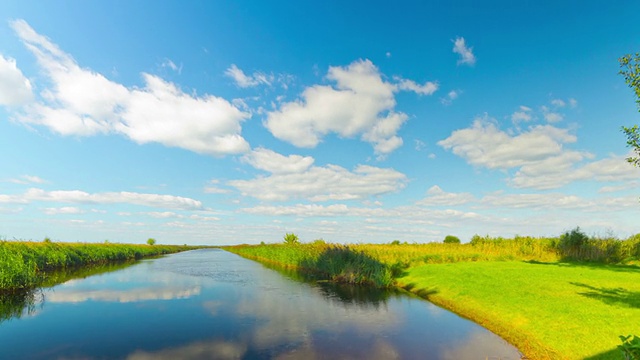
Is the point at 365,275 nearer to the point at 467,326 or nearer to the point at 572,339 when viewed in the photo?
the point at 467,326

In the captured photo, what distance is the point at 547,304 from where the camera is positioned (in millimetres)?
15727

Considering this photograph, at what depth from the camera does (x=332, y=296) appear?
2338cm

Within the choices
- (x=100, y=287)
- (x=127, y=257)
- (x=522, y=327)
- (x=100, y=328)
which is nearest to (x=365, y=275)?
(x=522, y=327)

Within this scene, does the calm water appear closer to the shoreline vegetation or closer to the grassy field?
the shoreline vegetation

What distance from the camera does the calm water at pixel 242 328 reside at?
12.4 meters

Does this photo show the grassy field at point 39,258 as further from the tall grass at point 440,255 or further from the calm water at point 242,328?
the tall grass at point 440,255

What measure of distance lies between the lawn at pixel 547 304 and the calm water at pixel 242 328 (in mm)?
1172

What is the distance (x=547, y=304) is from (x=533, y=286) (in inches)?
170

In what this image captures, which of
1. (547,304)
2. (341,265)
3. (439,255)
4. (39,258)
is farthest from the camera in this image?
(439,255)

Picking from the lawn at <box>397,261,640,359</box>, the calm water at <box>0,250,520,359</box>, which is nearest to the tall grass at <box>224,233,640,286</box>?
the lawn at <box>397,261,640,359</box>

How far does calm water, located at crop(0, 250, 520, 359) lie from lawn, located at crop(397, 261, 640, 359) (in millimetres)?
1172

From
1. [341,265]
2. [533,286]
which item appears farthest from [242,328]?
[341,265]

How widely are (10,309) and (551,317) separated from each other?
90.9 ft

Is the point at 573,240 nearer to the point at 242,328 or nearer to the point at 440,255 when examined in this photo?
the point at 440,255
